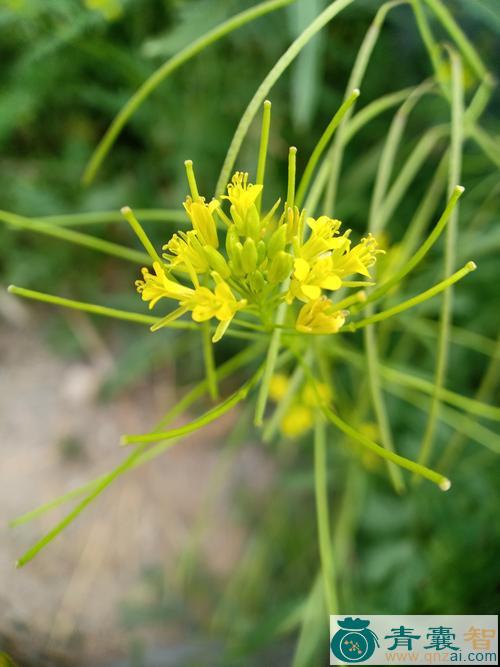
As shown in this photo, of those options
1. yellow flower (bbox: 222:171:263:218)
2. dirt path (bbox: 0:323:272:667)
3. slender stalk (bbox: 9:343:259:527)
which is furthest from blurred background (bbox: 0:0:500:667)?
yellow flower (bbox: 222:171:263:218)

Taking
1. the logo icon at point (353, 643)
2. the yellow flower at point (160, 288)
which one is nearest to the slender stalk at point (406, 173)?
the yellow flower at point (160, 288)

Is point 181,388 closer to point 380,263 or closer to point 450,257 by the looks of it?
point 380,263

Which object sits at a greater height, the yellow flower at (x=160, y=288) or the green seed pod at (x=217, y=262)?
the green seed pod at (x=217, y=262)

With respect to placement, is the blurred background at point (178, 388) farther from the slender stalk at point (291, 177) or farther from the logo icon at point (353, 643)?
the slender stalk at point (291, 177)

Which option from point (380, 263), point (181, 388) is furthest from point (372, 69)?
point (181, 388)

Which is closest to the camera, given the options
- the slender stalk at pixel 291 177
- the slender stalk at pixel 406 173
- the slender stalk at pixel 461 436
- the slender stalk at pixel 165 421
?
the slender stalk at pixel 291 177

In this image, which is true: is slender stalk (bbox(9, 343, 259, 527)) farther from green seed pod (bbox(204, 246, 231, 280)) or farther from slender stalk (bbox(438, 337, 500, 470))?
slender stalk (bbox(438, 337, 500, 470))

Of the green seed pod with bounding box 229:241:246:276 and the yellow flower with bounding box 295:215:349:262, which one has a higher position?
the yellow flower with bounding box 295:215:349:262

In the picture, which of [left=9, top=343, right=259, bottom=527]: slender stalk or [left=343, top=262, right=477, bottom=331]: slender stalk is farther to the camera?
[left=9, top=343, right=259, bottom=527]: slender stalk
